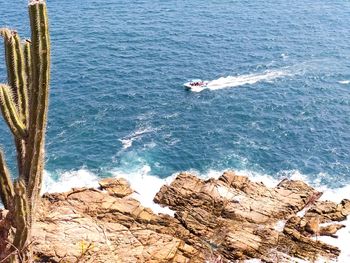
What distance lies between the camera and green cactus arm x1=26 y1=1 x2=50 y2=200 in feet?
74.6

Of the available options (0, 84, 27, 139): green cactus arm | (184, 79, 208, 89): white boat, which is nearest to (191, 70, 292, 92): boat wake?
(184, 79, 208, 89): white boat

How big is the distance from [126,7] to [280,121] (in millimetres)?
59878

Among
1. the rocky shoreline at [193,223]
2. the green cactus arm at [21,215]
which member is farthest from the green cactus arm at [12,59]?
the rocky shoreline at [193,223]

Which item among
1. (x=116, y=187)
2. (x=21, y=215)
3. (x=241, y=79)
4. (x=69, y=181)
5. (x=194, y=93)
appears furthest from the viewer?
(x=241, y=79)

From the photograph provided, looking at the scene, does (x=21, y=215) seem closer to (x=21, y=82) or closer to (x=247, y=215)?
(x=21, y=82)

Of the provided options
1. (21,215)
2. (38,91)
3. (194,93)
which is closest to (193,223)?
(21,215)

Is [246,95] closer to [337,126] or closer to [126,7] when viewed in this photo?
[337,126]

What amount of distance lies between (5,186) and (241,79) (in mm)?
63690

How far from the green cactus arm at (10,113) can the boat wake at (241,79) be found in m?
58.4

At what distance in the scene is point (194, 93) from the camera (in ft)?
272

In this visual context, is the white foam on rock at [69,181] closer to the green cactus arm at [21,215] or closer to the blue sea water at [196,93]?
the blue sea water at [196,93]

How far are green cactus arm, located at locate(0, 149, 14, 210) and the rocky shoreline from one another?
12222 mm

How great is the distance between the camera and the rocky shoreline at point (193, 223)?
4356cm

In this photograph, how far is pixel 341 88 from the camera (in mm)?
84938
